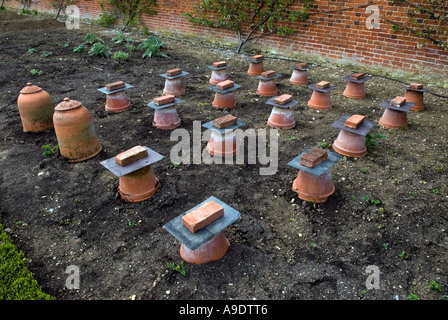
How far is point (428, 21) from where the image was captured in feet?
19.4

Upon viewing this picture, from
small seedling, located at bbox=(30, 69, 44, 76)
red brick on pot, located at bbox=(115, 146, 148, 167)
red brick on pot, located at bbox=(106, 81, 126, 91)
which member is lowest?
red brick on pot, located at bbox=(115, 146, 148, 167)

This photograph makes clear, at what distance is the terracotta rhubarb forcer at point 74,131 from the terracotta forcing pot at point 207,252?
89.8 inches

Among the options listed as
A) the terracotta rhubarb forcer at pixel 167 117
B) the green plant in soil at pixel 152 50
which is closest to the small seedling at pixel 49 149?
the terracotta rhubarb forcer at pixel 167 117

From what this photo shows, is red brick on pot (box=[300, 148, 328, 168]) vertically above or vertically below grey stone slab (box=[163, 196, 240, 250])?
above

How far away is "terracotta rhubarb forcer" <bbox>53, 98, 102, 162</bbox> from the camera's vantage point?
3842mm

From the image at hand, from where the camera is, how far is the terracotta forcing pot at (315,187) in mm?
3197

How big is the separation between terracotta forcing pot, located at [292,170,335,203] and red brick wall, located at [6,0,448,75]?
4.72m

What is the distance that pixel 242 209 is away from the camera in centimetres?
323

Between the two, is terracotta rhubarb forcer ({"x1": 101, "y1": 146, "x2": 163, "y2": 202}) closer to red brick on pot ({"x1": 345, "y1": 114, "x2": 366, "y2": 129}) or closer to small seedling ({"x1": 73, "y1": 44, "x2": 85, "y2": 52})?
red brick on pot ({"x1": 345, "y1": 114, "x2": 366, "y2": 129})

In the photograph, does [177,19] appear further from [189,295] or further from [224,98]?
[189,295]

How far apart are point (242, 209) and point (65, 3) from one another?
15.8 metres

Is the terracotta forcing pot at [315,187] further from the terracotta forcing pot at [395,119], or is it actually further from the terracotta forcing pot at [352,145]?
the terracotta forcing pot at [395,119]

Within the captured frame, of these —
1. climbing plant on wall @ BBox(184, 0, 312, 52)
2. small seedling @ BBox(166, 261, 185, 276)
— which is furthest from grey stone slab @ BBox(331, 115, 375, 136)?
climbing plant on wall @ BBox(184, 0, 312, 52)

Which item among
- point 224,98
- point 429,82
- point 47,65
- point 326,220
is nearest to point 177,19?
point 47,65
